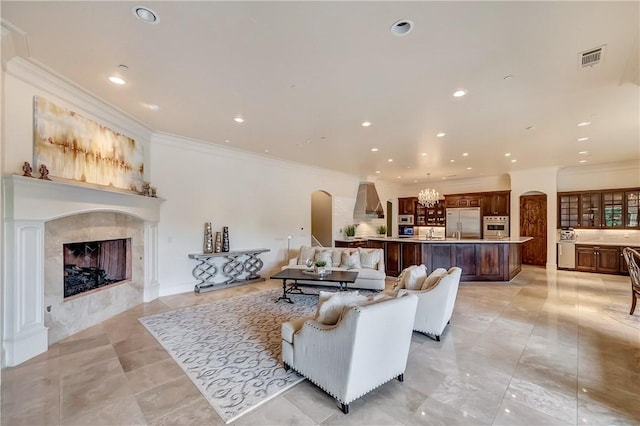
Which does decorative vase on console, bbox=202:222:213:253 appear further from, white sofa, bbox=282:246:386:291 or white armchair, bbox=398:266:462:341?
white armchair, bbox=398:266:462:341

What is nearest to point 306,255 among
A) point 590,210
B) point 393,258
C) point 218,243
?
point 218,243

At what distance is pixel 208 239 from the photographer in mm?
A: 6066

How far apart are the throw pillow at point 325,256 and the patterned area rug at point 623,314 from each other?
4798 millimetres

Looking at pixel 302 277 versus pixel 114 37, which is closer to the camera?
pixel 114 37

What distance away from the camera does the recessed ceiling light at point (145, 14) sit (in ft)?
7.28

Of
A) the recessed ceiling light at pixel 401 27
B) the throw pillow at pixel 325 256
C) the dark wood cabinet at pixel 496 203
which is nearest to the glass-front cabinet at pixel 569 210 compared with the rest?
the dark wood cabinet at pixel 496 203

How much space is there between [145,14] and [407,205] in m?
11.2

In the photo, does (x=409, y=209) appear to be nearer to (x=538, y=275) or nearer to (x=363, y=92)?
(x=538, y=275)

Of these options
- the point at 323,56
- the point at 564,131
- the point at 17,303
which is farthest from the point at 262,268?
the point at 564,131

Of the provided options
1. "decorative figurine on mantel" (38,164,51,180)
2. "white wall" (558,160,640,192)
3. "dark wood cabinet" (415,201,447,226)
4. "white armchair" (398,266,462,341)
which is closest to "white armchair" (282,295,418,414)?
"white armchair" (398,266,462,341)

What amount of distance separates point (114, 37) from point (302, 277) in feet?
13.2

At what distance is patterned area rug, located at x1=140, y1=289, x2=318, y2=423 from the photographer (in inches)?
98.3

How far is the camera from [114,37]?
8.44 ft

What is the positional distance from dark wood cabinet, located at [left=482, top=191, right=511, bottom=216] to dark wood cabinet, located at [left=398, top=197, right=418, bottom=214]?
2.64 meters
